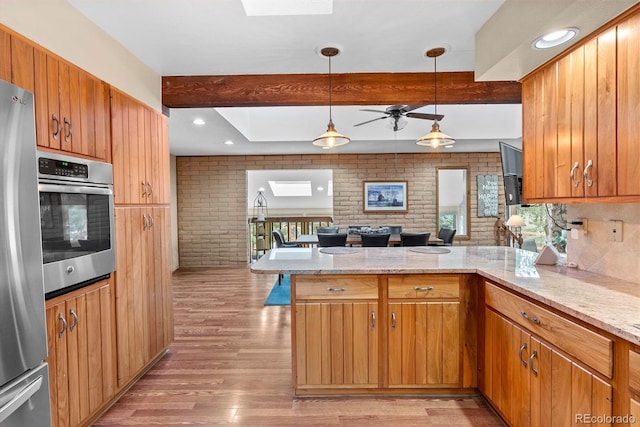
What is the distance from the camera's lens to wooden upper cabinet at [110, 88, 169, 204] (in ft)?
6.57

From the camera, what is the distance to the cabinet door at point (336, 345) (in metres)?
2.04

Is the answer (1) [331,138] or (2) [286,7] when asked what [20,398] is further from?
(1) [331,138]

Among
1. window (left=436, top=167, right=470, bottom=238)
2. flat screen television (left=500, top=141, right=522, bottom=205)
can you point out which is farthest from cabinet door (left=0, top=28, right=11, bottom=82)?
window (left=436, top=167, right=470, bottom=238)

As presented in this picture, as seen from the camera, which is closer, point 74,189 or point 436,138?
point 74,189

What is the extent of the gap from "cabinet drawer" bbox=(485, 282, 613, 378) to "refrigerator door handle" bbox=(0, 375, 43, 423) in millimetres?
2142

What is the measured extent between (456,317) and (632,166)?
47.5 inches

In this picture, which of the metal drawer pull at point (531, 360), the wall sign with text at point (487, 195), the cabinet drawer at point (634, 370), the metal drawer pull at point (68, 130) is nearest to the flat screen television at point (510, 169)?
the metal drawer pull at point (531, 360)

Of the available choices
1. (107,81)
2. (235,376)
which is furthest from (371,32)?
(235,376)

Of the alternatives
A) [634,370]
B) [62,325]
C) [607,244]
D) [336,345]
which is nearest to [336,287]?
[336,345]

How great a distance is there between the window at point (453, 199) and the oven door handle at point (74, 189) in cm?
563

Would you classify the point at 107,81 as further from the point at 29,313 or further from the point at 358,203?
the point at 358,203

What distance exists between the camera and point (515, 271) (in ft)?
6.23

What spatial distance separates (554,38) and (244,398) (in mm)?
2740

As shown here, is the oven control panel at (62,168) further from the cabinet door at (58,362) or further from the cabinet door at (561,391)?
the cabinet door at (561,391)
